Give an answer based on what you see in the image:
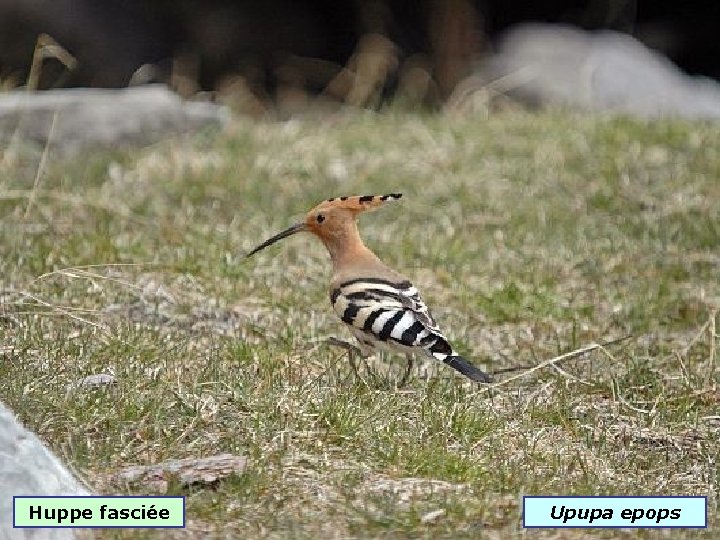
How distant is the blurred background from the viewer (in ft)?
36.9

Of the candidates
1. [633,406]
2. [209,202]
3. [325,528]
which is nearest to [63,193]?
[209,202]

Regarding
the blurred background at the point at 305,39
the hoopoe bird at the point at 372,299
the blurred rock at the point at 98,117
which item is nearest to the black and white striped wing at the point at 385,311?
the hoopoe bird at the point at 372,299

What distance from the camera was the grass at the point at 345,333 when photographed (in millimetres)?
4016

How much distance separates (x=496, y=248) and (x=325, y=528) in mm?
3615

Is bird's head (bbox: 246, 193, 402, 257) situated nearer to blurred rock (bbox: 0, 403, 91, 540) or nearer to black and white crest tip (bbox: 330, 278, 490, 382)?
black and white crest tip (bbox: 330, 278, 490, 382)

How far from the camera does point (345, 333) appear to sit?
5.73 metres

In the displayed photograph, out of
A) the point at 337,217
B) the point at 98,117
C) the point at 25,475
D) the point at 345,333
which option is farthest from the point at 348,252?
the point at 98,117

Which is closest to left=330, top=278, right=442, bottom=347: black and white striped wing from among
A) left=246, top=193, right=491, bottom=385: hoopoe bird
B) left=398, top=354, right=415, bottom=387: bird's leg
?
left=246, top=193, right=491, bottom=385: hoopoe bird

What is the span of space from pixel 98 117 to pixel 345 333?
3.26 metres

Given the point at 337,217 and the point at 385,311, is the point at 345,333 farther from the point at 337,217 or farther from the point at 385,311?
the point at 385,311

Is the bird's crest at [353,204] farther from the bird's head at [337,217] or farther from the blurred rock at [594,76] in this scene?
the blurred rock at [594,76]

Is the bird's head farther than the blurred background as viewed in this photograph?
No

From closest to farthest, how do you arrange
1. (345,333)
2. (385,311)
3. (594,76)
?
(385,311) → (345,333) → (594,76)

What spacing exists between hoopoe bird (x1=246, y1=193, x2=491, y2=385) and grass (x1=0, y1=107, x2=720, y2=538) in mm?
154
